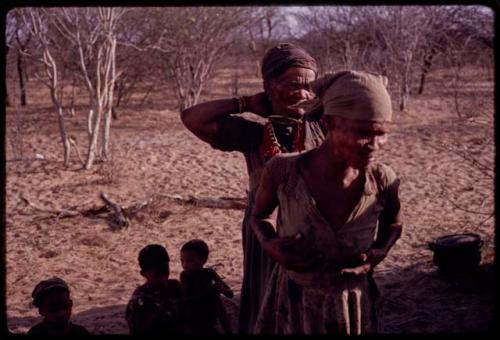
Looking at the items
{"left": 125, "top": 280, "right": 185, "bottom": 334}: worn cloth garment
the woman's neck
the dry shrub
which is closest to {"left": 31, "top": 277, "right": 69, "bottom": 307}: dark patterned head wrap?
{"left": 125, "top": 280, "right": 185, "bottom": 334}: worn cloth garment

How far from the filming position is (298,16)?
1802cm

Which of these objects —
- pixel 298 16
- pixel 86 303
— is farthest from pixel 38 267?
pixel 298 16

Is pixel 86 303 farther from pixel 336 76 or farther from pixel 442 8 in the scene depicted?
pixel 442 8

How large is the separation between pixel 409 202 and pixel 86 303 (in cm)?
409

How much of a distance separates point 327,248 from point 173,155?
7.66 metres

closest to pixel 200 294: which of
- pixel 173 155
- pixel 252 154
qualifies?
pixel 252 154

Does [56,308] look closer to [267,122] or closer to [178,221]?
[267,122]

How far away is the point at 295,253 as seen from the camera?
150cm

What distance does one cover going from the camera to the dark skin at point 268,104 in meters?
1.97

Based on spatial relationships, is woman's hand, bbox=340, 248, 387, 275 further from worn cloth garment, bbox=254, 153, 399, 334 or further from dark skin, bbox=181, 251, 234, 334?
dark skin, bbox=181, 251, 234, 334

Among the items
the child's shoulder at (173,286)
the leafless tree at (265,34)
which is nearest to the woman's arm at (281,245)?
the child's shoulder at (173,286)

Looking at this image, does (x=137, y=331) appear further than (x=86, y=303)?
No

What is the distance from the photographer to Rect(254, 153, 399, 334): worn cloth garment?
1544mm

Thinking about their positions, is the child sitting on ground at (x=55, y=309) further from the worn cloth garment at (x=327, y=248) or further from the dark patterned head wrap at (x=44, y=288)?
the worn cloth garment at (x=327, y=248)
